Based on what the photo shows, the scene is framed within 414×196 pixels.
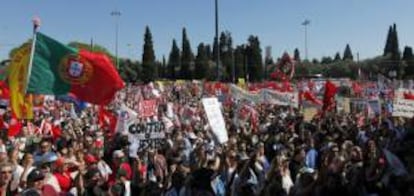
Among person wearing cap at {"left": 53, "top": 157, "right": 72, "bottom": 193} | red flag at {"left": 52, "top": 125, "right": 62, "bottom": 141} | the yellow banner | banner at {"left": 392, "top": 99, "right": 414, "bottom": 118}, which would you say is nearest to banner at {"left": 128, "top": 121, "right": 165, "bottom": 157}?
the yellow banner

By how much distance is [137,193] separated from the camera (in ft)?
31.1

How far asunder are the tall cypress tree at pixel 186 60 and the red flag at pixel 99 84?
95.6 metres

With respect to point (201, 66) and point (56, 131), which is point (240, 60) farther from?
point (56, 131)

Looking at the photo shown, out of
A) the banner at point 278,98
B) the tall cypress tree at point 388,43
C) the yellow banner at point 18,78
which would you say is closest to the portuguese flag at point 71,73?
the yellow banner at point 18,78

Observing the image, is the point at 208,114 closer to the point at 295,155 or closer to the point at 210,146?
the point at 210,146

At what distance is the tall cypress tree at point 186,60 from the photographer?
10850 cm

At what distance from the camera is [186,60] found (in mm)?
110562

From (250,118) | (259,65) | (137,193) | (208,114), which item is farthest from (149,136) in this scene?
(259,65)

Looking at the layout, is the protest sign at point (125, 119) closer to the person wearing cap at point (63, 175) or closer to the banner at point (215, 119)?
the banner at point (215, 119)

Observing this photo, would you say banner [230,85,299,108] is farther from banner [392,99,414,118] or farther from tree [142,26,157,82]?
tree [142,26,157,82]

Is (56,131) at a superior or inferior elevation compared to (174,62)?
inferior

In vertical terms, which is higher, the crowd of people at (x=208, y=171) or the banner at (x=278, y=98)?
the banner at (x=278, y=98)

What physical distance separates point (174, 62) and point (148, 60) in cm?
1127

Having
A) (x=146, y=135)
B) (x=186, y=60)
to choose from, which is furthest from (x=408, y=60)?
(x=146, y=135)
